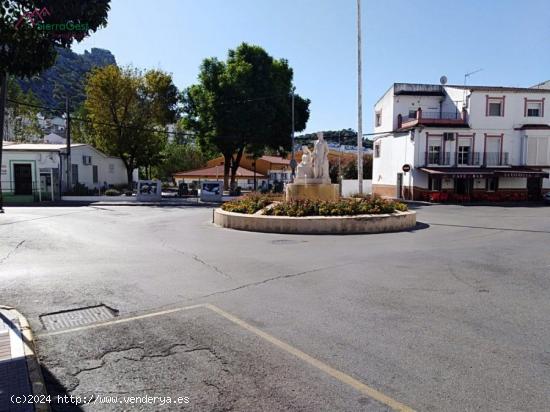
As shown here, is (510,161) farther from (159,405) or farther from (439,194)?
(159,405)

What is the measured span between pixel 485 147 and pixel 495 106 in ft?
11.9

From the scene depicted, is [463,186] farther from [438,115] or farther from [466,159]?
[438,115]

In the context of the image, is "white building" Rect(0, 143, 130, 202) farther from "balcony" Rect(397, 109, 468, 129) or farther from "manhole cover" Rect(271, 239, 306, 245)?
"balcony" Rect(397, 109, 468, 129)

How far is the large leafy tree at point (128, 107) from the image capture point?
121 feet

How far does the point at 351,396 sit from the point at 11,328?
148 inches

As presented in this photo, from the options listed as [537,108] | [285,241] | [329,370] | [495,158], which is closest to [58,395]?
[329,370]

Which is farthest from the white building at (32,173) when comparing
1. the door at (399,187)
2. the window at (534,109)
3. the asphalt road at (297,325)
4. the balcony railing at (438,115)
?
the window at (534,109)

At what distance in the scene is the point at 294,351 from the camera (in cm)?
447

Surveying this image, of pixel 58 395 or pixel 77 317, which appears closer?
pixel 58 395

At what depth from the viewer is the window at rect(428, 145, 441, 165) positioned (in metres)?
37.2

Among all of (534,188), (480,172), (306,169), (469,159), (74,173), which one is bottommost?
(534,188)

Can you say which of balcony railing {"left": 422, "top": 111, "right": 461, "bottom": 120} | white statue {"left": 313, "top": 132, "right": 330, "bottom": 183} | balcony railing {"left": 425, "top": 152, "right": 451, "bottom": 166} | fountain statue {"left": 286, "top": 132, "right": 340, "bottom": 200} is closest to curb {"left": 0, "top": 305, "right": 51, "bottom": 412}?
fountain statue {"left": 286, "top": 132, "right": 340, "bottom": 200}

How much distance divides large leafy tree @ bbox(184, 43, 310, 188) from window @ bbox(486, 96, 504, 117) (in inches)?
684

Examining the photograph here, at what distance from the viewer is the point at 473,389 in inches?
144
